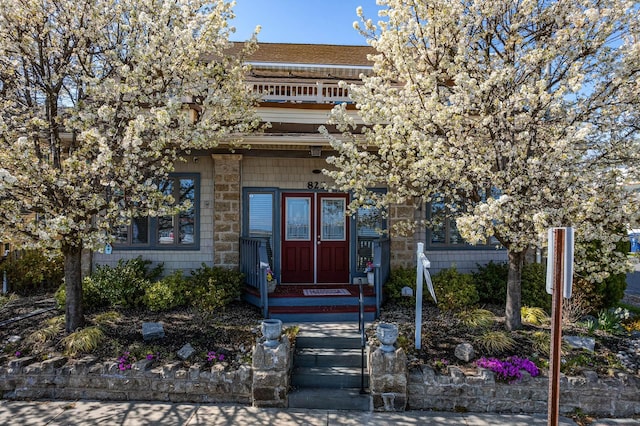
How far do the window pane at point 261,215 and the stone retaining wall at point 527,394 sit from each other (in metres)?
4.81

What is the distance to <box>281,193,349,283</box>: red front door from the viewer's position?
27.4 ft

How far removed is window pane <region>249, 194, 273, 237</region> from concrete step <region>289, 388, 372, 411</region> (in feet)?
13.7

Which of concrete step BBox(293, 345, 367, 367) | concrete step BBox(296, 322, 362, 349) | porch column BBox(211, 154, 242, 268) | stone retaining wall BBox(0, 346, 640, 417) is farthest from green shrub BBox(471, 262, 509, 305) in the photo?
porch column BBox(211, 154, 242, 268)

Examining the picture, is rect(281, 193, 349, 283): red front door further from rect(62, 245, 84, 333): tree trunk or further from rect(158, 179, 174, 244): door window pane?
rect(62, 245, 84, 333): tree trunk

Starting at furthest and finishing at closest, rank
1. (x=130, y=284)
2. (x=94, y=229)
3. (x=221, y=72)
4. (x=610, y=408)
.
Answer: (x=130, y=284)
(x=221, y=72)
(x=94, y=229)
(x=610, y=408)

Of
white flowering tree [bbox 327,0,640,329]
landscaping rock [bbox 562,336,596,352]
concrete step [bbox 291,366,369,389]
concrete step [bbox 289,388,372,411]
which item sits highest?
white flowering tree [bbox 327,0,640,329]

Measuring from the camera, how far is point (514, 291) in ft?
18.4

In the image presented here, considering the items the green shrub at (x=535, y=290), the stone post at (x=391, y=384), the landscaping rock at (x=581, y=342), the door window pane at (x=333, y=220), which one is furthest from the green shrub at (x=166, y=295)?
the green shrub at (x=535, y=290)

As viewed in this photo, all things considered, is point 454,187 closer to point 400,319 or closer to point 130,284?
point 400,319

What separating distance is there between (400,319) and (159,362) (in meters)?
3.74

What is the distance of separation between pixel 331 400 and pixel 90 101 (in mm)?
4915

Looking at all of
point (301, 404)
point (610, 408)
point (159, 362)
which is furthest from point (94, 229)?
point (610, 408)

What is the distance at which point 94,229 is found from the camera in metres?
5.11

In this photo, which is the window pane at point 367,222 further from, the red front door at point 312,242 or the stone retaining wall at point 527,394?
the stone retaining wall at point 527,394
